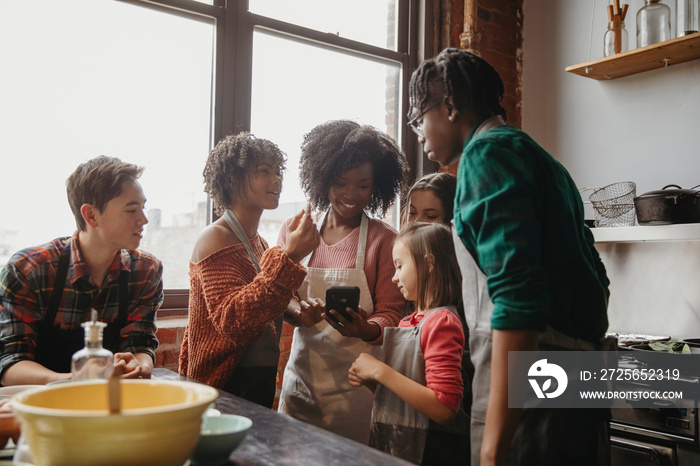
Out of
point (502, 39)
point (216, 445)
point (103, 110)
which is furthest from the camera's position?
point (502, 39)

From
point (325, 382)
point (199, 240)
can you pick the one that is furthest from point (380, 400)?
point (199, 240)

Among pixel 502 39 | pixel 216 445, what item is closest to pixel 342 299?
pixel 216 445

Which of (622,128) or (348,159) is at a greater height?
(622,128)

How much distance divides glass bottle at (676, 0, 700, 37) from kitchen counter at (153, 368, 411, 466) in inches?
101

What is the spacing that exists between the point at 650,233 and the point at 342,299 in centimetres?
159

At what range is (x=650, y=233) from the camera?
2.56 metres

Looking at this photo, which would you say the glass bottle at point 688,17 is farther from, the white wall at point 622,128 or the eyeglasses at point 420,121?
the eyeglasses at point 420,121

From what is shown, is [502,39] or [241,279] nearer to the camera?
[241,279]

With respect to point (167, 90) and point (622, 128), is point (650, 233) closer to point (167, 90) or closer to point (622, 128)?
point (622, 128)

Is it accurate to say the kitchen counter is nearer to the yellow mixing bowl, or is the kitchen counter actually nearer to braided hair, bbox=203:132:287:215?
the yellow mixing bowl

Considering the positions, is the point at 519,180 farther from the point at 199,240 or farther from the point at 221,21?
the point at 221,21

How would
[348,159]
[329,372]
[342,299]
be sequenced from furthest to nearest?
[348,159] < [329,372] < [342,299]

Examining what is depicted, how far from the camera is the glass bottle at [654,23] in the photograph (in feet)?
9.16

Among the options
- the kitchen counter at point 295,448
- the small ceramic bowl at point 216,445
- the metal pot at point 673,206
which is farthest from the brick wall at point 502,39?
the small ceramic bowl at point 216,445
